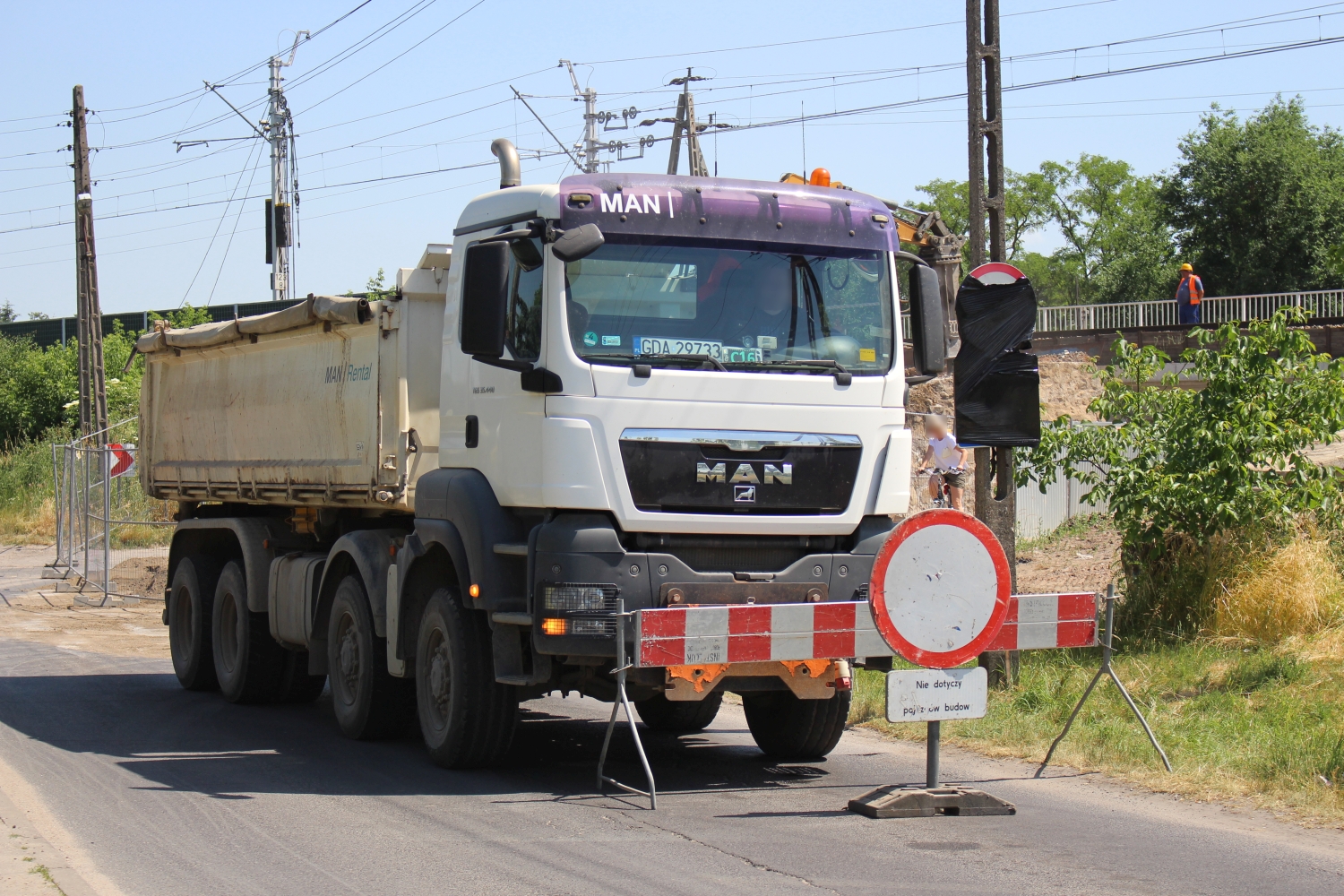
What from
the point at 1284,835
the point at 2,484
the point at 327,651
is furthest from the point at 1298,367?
the point at 2,484

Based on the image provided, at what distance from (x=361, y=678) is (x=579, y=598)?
2841 mm

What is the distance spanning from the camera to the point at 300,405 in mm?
11039

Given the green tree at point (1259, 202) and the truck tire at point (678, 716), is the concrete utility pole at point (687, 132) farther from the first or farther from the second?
the green tree at point (1259, 202)

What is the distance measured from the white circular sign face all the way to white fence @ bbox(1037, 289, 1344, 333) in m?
34.7

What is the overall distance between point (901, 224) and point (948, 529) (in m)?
5.74

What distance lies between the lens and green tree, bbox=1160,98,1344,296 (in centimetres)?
6100

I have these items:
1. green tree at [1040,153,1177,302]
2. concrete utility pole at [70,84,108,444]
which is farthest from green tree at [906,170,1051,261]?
concrete utility pole at [70,84,108,444]

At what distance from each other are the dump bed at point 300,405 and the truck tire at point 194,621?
65 cm

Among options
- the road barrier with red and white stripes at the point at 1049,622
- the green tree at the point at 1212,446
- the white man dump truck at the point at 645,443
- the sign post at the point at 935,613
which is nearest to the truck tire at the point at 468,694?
the white man dump truck at the point at 645,443

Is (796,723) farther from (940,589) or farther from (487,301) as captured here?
(487,301)

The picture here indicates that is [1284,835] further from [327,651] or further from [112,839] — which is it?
[327,651]

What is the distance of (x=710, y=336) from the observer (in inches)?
313

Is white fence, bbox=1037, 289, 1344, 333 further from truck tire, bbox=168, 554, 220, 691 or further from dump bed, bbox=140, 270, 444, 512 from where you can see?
truck tire, bbox=168, 554, 220, 691

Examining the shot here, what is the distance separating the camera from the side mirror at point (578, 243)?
25.2 feet
